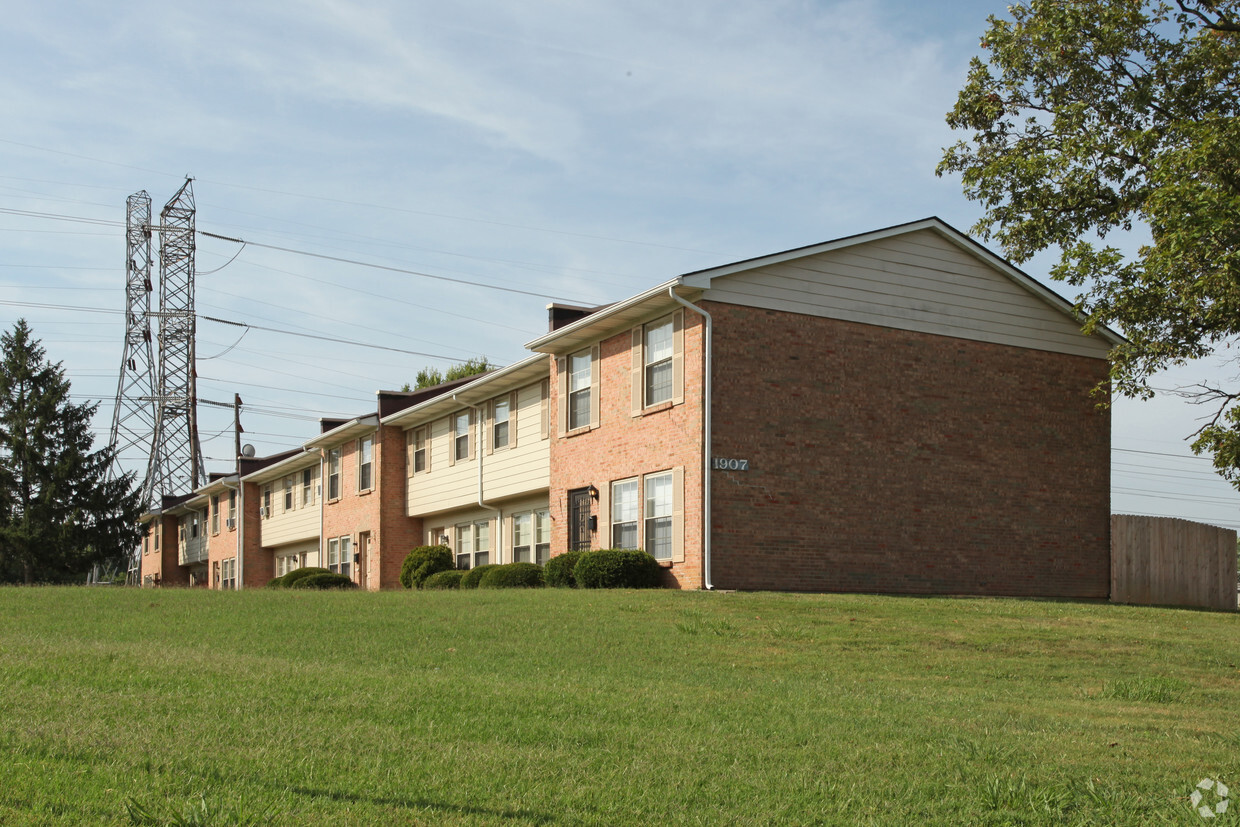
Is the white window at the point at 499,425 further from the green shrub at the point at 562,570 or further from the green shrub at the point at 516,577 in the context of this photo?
the green shrub at the point at 562,570

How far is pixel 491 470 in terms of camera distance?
1133 inches

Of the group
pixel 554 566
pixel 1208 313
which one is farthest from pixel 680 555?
pixel 1208 313

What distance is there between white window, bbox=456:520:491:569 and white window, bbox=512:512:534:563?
61.8 inches

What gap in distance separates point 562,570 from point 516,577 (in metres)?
1.81

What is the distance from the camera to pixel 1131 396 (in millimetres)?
22031

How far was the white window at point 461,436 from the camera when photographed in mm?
30719

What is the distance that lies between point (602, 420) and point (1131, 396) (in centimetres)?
998

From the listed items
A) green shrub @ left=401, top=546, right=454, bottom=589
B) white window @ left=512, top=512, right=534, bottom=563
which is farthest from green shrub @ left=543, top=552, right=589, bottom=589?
green shrub @ left=401, top=546, right=454, bottom=589

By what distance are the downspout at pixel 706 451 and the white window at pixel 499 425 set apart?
9259mm

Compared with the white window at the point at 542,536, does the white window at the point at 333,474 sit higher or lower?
higher

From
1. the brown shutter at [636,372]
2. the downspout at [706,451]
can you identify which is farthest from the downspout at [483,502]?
the downspout at [706,451]

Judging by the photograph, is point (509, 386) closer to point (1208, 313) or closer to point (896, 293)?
point (896, 293)

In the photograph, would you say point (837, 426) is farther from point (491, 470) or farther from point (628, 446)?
point (491, 470)

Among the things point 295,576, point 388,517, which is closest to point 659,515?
point 388,517
